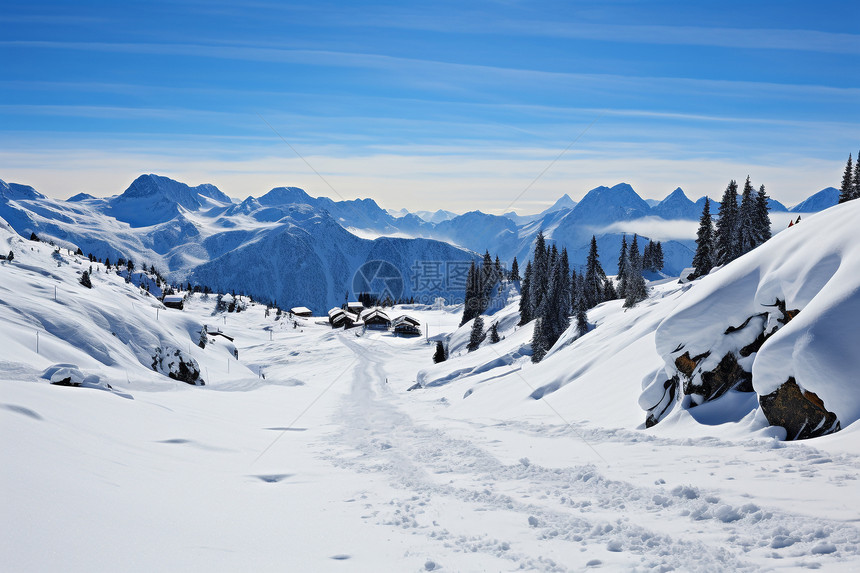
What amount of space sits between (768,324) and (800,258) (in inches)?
88.5

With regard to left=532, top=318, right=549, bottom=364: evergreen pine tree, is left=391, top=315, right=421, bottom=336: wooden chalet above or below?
below

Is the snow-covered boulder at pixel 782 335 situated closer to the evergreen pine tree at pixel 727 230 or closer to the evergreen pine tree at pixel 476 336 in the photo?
the evergreen pine tree at pixel 727 230

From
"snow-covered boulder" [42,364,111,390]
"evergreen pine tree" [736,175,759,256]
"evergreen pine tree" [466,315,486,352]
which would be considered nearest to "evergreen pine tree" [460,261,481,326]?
"evergreen pine tree" [466,315,486,352]

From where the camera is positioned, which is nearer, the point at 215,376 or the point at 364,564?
the point at 364,564

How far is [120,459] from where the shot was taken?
10.5 metres

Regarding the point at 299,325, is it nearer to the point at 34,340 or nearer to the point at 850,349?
the point at 34,340

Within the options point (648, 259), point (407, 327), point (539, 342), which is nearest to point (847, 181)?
point (539, 342)

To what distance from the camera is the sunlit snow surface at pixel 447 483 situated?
6.79 meters

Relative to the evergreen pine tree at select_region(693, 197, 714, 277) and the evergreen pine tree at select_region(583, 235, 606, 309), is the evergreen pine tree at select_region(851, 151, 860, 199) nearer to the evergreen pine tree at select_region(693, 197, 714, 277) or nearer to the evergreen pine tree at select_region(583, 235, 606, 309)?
the evergreen pine tree at select_region(693, 197, 714, 277)

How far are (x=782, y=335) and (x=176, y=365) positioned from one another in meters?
43.6

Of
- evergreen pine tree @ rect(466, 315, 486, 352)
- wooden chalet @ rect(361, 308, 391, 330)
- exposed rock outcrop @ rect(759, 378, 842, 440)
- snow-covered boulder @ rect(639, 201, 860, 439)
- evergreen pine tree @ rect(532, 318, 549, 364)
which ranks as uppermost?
snow-covered boulder @ rect(639, 201, 860, 439)

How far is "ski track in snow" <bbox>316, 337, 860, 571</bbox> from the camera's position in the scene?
6676 mm

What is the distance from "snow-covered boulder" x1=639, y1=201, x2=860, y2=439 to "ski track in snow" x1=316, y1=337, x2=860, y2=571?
68.2 inches

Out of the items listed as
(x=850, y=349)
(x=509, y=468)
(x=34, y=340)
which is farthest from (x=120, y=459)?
(x=34, y=340)
